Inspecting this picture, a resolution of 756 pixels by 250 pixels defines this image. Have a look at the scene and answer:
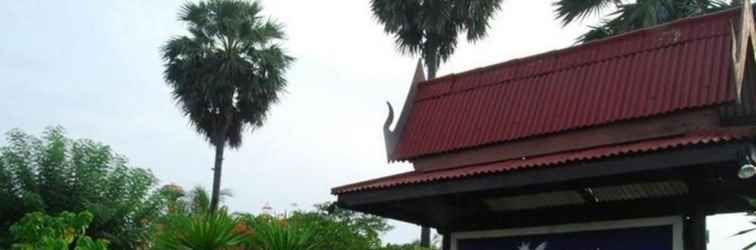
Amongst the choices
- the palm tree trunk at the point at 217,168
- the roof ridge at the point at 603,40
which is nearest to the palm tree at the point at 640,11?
the roof ridge at the point at 603,40

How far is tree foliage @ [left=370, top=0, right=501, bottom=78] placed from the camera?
2123cm

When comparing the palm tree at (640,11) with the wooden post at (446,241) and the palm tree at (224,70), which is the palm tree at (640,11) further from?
the palm tree at (224,70)

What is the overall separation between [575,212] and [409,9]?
47.4 feet

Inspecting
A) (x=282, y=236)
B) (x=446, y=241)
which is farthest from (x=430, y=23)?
(x=446, y=241)

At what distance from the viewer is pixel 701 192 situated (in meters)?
6.81

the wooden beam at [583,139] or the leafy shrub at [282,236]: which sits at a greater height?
the wooden beam at [583,139]

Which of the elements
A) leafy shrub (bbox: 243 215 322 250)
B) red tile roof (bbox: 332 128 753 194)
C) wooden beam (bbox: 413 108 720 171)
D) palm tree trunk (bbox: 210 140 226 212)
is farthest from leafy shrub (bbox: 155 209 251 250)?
palm tree trunk (bbox: 210 140 226 212)

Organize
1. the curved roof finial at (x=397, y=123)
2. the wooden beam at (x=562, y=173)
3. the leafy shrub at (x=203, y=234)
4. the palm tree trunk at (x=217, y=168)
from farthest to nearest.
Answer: the palm tree trunk at (x=217, y=168), the leafy shrub at (x=203, y=234), the curved roof finial at (x=397, y=123), the wooden beam at (x=562, y=173)

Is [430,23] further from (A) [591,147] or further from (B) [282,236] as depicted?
(A) [591,147]

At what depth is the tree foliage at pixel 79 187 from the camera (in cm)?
1645

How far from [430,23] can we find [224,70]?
726 cm

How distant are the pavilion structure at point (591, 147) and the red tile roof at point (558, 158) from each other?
16mm

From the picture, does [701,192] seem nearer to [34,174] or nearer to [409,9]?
[34,174]

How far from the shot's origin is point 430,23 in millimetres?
21125
